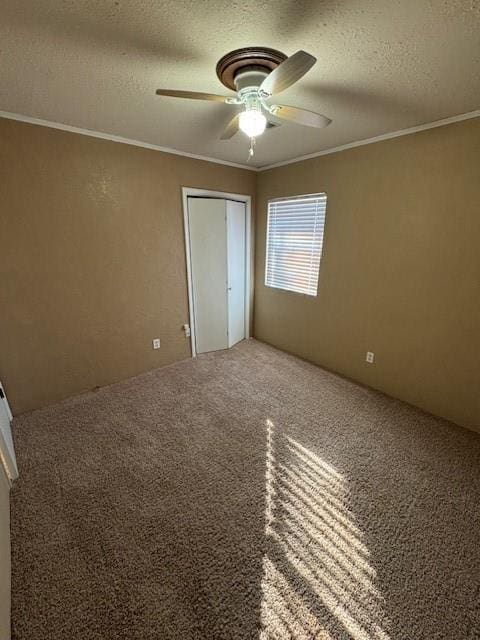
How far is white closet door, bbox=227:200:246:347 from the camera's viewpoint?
340cm

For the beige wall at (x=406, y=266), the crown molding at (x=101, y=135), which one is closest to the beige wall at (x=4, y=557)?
the crown molding at (x=101, y=135)

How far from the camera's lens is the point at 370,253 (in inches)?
101

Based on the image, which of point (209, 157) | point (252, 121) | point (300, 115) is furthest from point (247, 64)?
point (209, 157)

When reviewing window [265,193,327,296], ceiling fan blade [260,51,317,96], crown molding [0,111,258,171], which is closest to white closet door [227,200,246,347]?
window [265,193,327,296]

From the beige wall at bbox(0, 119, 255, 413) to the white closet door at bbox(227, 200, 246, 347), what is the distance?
0.42 meters

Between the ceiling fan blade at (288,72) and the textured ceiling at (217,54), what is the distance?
0.21 meters

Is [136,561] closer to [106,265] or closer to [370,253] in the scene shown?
[106,265]

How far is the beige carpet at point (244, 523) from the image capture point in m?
1.12

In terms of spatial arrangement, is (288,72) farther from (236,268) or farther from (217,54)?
(236,268)

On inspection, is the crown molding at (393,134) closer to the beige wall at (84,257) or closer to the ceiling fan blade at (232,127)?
the beige wall at (84,257)

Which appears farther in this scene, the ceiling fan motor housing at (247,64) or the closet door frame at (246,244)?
the closet door frame at (246,244)

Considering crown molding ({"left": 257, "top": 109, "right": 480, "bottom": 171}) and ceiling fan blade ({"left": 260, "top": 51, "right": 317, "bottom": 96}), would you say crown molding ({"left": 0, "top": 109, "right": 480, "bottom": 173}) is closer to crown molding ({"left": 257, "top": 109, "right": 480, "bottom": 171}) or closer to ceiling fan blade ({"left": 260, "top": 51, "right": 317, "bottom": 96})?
crown molding ({"left": 257, "top": 109, "right": 480, "bottom": 171})

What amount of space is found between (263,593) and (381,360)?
7.08 ft

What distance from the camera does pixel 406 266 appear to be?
92.4 inches
